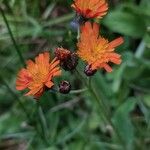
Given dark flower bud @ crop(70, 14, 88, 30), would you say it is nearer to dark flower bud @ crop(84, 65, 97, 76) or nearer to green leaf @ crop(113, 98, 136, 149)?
dark flower bud @ crop(84, 65, 97, 76)

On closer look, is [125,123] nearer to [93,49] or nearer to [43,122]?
[43,122]

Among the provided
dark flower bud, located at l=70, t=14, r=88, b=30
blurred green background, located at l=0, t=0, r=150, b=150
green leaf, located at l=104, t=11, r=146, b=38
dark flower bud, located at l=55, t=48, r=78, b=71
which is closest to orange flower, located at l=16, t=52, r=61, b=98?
dark flower bud, located at l=55, t=48, r=78, b=71

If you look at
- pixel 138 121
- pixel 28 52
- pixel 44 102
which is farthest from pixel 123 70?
pixel 28 52

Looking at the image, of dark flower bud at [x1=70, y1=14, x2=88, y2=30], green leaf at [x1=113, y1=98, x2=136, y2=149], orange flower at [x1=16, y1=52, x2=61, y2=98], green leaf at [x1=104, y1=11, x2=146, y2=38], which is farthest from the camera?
green leaf at [x1=104, y1=11, x2=146, y2=38]

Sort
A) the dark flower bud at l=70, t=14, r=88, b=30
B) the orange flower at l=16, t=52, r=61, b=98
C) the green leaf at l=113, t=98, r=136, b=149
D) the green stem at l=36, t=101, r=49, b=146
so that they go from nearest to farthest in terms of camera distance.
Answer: the orange flower at l=16, t=52, r=61, b=98 → the dark flower bud at l=70, t=14, r=88, b=30 → the green leaf at l=113, t=98, r=136, b=149 → the green stem at l=36, t=101, r=49, b=146

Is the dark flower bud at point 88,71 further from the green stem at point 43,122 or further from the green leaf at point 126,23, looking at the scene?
the green leaf at point 126,23

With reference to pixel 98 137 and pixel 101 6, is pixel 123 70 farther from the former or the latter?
pixel 101 6

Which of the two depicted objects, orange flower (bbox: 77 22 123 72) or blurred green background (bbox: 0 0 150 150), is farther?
blurred green background (bbox: 0 0 150 150)
